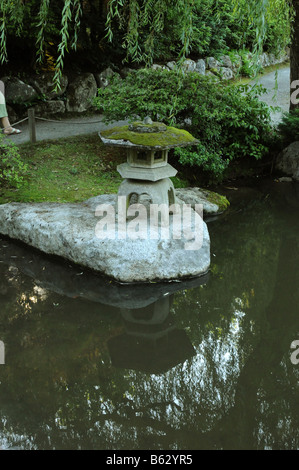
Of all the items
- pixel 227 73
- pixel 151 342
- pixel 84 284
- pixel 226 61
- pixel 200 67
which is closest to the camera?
pixel 151 342

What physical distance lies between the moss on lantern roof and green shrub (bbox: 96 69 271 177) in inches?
104

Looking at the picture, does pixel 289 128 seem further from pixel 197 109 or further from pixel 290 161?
pixel 197 109

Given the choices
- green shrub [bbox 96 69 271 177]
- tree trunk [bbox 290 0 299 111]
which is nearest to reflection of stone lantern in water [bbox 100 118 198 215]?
green shrub [bbox 96 69 271 177]

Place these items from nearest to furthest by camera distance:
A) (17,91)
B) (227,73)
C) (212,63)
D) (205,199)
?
(205,199), (17,91), (212,63), (227,73)

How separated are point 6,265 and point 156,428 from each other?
3.81 meters

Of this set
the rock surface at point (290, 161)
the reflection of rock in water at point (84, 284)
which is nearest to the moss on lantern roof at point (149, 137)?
the reflection of rock in water at point (84, 284)

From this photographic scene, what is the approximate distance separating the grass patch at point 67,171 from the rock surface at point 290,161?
12.5 feet

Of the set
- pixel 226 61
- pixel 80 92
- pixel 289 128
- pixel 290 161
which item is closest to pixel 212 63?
pixel 226 61

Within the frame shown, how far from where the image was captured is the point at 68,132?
11953 mm

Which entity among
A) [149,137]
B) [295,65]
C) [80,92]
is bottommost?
[80,92]

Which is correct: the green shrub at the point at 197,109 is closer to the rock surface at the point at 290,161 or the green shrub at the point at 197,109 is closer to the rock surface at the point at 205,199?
the rock surface at the point at 205,199

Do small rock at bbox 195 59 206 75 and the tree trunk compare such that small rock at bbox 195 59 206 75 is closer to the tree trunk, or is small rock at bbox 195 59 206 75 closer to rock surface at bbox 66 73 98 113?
rock surface at bbox 66 73 98 113

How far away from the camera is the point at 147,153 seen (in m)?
6.96

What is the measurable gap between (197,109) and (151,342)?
18.9 ft
